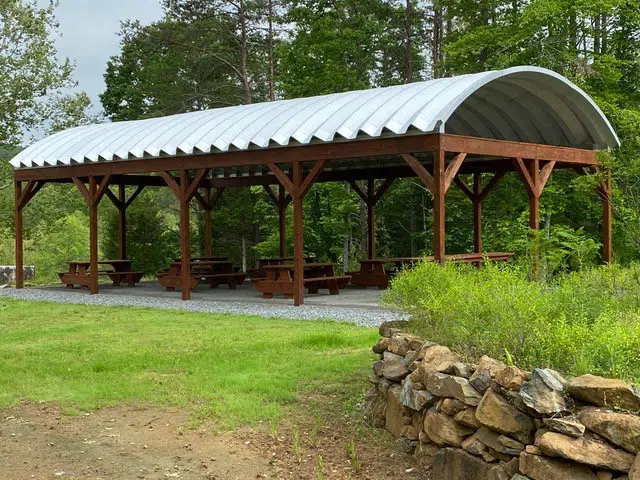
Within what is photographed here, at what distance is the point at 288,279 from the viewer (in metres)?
14.6

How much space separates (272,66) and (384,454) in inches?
1090

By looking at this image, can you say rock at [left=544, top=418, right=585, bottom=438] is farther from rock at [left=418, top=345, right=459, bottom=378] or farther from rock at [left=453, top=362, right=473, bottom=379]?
rock at [left=418, top=345, right=459, bottom=378]

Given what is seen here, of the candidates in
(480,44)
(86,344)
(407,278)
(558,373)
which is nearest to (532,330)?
(558,373)

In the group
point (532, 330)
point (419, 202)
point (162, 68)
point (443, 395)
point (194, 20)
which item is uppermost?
point (194, 20)

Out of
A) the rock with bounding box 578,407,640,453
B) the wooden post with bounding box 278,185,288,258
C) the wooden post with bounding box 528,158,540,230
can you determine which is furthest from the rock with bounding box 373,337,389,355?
the wooden post with bounding box 278,185,288,258

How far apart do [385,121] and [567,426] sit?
9.01 metres

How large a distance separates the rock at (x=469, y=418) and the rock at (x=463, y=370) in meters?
0.26

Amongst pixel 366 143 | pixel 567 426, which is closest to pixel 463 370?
pixel 567 426

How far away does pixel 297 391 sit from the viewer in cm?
671

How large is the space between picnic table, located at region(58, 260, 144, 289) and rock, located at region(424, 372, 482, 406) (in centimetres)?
1466

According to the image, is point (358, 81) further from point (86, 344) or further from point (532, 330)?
point (532, 330)

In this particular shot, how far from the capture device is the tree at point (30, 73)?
2862 centimetres

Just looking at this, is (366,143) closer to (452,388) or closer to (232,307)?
(232,307)

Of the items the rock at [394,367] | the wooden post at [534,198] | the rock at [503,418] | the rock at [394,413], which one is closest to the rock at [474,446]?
the rock at [503,418]
